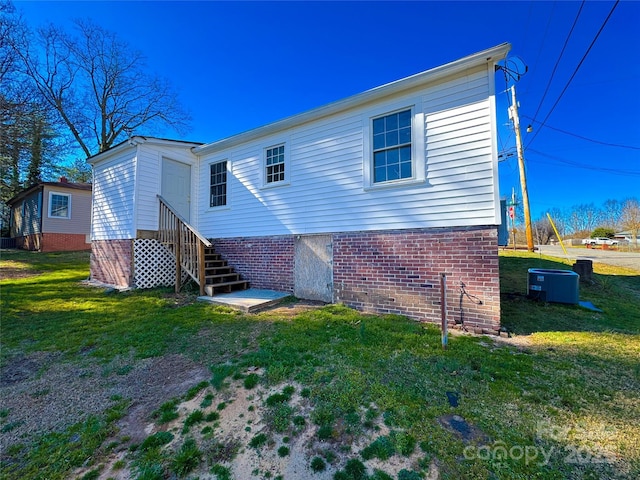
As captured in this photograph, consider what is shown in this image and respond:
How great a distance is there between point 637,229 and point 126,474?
45.0 m

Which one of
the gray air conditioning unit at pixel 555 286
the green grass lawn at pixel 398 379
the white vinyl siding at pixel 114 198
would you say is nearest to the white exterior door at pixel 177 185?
the white vinyl siding at pixel 114 198

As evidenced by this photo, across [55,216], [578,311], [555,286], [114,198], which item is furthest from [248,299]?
[55,216]

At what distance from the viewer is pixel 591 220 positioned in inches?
1709

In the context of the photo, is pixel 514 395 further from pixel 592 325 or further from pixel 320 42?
pixel 320 42

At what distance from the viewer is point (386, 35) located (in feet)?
27.4

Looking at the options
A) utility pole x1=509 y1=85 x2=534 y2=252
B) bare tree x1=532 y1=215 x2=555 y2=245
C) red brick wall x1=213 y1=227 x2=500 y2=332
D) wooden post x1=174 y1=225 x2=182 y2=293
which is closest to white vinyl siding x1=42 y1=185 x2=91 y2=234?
wooden post x1=174 y1=225 x2=182 y2=293

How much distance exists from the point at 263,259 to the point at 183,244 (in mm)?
2279

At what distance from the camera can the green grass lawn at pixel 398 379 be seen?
78.4 inches

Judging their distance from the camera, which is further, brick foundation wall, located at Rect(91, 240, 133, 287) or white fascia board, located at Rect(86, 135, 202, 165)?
brick foundation wall, located at Rect(91, 240, 133, 287)

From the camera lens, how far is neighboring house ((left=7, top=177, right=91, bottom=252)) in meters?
16.4

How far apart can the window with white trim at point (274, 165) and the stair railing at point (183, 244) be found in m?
2.42

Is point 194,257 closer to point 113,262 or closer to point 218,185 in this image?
point 218,185

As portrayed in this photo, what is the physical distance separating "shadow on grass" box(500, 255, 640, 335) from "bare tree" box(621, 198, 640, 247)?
31.5 meters

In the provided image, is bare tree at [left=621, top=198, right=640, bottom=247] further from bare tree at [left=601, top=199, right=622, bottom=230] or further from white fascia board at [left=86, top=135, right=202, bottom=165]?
white fascia board at [left=86, top=135, right=202, bottom=165]
